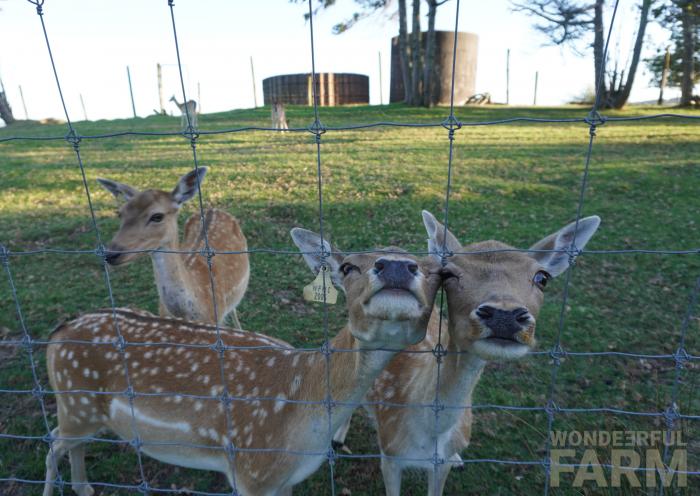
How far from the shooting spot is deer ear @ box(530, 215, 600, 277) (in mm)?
2113

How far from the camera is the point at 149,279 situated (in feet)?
18.6

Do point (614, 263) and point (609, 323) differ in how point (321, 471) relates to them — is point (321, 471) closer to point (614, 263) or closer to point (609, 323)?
point (609, 323)

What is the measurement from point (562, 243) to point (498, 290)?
0.58 meters

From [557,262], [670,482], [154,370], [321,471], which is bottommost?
[321,471]

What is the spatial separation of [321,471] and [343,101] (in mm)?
25594

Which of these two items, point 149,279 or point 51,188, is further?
point 51,188

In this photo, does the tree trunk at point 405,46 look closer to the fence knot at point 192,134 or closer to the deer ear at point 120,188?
the deer ear at point 120,188

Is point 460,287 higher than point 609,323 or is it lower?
higher

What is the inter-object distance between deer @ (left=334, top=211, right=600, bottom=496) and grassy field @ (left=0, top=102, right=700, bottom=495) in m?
0.69

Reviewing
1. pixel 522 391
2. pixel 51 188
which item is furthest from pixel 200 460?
pixel 51 188

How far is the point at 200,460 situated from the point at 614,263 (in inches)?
204

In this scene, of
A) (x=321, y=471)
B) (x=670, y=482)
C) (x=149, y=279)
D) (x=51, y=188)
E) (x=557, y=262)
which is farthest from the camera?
(x=51, y=188)

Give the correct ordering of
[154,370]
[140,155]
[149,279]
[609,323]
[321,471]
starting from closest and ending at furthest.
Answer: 1. [154,370]
2. [321,471]
3. [609,323]
4. [149,279]
5. [140,155]

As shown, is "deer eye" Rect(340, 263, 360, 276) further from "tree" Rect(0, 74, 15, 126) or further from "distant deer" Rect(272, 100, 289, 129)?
"distant deer" Rect(272, 100, 289, 129)
